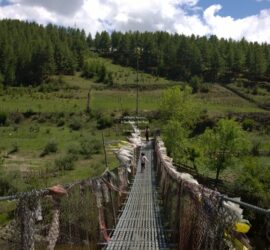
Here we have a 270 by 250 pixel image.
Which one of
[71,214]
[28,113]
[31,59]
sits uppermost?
[31,59]

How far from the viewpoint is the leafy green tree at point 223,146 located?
37.2 metres

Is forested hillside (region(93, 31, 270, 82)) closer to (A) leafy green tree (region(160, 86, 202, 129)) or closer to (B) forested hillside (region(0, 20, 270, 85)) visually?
(B) forested hillside (region(0, 20, 270, 85))

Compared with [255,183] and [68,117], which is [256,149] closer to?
[255,183]

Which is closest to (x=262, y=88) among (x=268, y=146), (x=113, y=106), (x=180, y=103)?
(x=113, y=106)

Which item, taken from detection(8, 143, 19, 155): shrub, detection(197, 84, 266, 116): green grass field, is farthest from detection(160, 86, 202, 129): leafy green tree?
detection(8, 143, 19, 155): shrub

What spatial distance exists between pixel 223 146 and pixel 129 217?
2723 cm

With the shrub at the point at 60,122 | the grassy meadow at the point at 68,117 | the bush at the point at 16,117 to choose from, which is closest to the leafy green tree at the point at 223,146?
the grassy meadow at the point at 68,117

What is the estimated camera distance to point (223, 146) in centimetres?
3859

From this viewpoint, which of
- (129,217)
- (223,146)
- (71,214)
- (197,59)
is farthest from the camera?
(197,59)

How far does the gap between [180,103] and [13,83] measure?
159 feet

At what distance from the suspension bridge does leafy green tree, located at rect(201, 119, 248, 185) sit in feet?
63.9

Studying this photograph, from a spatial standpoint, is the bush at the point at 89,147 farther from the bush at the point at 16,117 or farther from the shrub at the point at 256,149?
the bush at the point at 16,117

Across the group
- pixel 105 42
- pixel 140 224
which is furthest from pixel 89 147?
pixel 105 42

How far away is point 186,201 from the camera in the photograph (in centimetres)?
797
